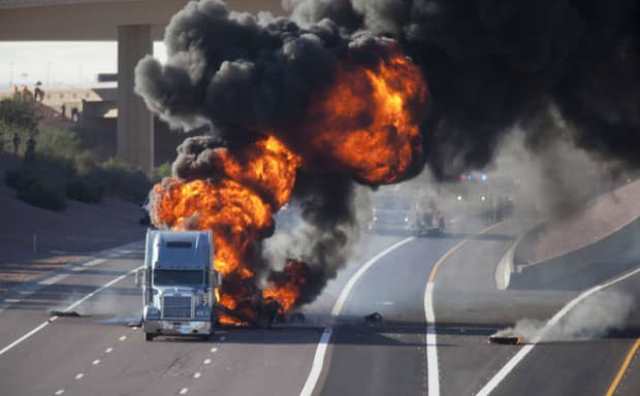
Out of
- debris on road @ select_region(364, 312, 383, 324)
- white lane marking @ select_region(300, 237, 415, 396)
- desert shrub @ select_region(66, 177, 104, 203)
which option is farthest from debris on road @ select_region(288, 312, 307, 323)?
desert shrub @ select_region(66, 177, 104, 203)

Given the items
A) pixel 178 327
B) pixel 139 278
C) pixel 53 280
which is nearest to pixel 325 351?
pixel 178 327

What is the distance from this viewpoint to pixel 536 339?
129 ft

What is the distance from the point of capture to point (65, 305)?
154 feet

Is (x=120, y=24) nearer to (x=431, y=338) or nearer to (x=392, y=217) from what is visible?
(x=392, y=217)

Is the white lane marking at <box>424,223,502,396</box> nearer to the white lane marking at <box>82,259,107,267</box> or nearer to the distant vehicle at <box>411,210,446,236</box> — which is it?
the white lane marking at <box>82,259,107,267</box>

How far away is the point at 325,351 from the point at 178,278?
182 inches

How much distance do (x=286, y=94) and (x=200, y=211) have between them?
12.9 ft

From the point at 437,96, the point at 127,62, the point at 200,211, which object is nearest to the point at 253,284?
the point at 200,211

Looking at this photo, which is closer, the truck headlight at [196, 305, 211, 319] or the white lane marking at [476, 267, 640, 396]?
the white lane marking at [476, 267, 640, 396]

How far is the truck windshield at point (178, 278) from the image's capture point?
1507 inches

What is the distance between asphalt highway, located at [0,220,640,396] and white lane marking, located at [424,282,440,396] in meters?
0.06

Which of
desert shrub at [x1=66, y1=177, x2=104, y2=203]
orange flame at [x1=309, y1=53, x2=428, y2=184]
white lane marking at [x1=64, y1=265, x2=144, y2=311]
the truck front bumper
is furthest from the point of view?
desert shrub at [x1=66, y1=177, x2=104, y2=203]

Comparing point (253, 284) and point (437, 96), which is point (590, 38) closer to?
point (437, 96)

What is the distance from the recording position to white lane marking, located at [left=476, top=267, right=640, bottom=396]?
32.0m
